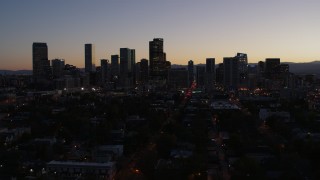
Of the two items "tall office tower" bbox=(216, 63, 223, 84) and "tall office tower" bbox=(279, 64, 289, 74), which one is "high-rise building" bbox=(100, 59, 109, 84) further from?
"tall office tower" bbox=(279, 64, 289, 74)

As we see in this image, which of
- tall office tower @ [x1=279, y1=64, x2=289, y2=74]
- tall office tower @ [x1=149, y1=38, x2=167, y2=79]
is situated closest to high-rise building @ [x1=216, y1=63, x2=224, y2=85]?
tall office tower @ [x1=149, y1=38, x2=167, y2=79]

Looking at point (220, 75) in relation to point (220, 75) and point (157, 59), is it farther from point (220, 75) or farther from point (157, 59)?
point (157, 59)

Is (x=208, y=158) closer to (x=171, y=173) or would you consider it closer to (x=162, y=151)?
(x=162, y=151)

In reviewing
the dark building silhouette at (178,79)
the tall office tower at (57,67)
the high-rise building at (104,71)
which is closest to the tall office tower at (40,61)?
the tall office tower at (57,67)

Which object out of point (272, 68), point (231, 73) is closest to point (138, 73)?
point (231, 73)

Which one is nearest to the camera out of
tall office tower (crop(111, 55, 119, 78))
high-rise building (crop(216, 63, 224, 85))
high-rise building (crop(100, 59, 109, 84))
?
high-rise building (crop(216, 63, 224, 85))
